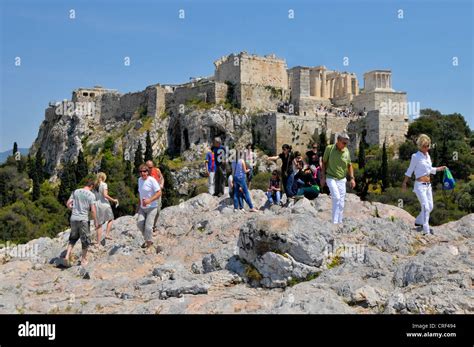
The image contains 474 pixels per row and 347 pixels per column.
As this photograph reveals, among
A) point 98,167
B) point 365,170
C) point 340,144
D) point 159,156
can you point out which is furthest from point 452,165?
point 340,144

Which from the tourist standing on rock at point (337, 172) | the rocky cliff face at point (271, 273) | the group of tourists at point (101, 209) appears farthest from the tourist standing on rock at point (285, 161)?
the group of tourists at point (101, 209)

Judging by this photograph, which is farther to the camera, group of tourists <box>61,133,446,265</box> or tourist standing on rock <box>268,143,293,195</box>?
tourist standing on rock <box>268,143,293,195</box>

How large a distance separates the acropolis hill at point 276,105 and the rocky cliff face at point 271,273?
127 ft

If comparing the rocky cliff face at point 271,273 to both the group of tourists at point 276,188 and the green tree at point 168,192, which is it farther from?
the green tree at point 168,192

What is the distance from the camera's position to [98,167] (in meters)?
56.2

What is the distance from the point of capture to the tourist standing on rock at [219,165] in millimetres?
15455

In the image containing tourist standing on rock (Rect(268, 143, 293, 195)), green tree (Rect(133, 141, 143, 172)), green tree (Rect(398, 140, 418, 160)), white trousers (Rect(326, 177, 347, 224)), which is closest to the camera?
white trousers (Rect(326, 177, 347, 224))

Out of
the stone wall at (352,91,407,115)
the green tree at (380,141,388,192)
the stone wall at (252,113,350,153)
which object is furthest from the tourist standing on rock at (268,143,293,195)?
the stone wall at (352,91,407,115)

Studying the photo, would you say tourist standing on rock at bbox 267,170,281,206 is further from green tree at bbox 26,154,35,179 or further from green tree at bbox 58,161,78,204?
green tree at bbox 26,154,35,179

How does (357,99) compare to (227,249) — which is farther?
(357,99)

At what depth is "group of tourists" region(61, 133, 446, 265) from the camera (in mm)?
11742

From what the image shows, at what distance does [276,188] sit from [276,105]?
4039 centimetres
